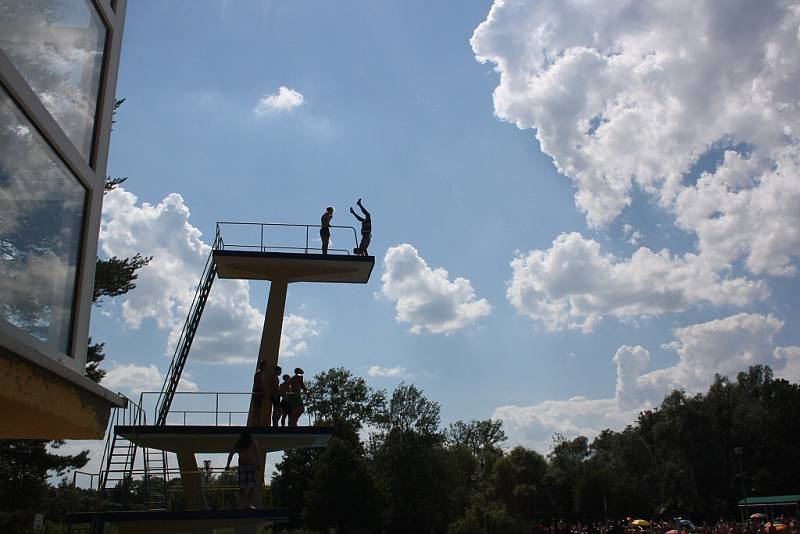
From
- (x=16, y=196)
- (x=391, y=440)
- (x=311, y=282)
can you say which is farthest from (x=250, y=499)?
(x=391, y=440)

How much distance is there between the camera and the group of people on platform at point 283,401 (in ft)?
65.3

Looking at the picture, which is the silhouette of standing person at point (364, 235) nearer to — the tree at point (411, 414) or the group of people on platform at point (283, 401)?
the group of people on platform at point (283, 401)

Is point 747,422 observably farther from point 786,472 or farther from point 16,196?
point 16,196

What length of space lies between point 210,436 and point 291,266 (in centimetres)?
591

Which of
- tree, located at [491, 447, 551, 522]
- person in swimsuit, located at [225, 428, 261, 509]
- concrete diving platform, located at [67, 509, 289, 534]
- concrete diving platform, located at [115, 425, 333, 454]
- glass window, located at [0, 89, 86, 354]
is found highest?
glass window, located at [0, 89, 86, 354]

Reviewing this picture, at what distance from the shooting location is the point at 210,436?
60.7 feet

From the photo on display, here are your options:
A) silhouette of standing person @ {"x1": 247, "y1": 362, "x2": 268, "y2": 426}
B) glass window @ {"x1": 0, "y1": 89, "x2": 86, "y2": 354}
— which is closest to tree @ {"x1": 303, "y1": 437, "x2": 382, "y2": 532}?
silhouette of standing person @ {"x1": 247, "y1": 362, "x2": 268, "y2": 426}

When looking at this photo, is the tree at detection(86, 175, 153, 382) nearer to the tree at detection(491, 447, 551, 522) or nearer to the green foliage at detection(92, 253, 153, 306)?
the green foliage at detection(92, 253, 153, 306)

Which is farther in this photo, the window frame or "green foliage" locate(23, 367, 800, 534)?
"green foliage" locate(23, 367, 800, 534)

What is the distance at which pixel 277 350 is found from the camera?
21.7 m

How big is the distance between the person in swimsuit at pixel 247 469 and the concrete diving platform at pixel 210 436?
1615 mm

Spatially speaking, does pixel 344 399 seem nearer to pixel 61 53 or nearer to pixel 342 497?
pixel 342 497

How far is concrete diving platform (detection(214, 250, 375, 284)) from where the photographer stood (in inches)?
846

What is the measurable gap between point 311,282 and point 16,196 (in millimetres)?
18030
